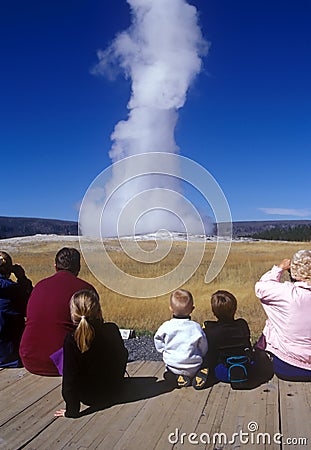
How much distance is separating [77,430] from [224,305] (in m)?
1.66

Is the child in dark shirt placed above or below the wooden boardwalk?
above

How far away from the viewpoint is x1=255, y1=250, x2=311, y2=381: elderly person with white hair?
14.5 ft

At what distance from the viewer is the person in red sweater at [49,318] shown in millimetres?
4613

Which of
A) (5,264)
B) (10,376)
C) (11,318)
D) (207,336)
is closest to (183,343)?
(207,336)

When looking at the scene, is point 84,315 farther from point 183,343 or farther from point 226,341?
point 226,341

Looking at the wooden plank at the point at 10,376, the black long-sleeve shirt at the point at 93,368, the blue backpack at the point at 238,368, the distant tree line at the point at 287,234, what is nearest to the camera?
the black long-sleeve shirt at the point at 93,368

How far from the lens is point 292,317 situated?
445cm

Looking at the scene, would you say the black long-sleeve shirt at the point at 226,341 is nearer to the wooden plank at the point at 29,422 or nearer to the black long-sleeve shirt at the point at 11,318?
the wooden plank at the point at 29,422

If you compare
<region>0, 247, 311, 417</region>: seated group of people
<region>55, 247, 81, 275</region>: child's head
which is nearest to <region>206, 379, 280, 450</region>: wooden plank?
<region>0, 247, 311, 417</region>: seated group of people

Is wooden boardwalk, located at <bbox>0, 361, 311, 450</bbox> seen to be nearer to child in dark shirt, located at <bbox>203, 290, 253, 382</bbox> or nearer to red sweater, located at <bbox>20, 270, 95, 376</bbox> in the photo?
child in dark shirt, located at <bbox>203, 290, 253, 382</bbox>

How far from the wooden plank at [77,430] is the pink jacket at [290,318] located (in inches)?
55.0

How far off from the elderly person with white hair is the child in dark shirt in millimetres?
281

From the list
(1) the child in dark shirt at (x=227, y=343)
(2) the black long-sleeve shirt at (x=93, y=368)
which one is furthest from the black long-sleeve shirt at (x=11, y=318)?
(1) the child in dark shirt at (x=227, y=343)

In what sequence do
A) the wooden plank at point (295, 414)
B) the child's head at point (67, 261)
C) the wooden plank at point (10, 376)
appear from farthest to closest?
the child's head at point (67, 261)
the wooden plank at point (10, 376)
the wooden plank at point (295, 414)
